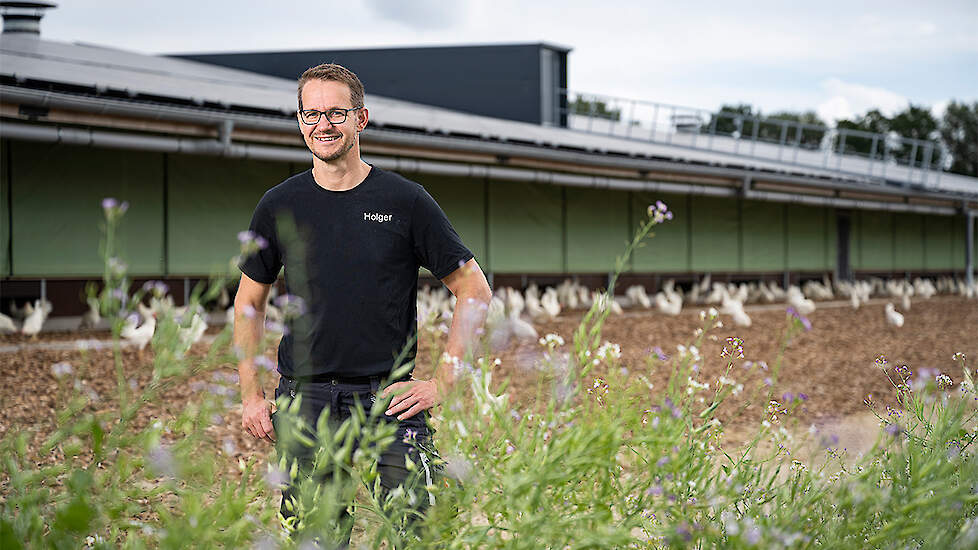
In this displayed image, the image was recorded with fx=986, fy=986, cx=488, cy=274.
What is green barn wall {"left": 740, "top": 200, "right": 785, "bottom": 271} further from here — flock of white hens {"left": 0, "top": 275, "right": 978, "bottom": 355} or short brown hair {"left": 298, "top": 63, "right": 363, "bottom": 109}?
short brown hair {"left": 298, "top": 63, "right": 363, "bottom": 109}

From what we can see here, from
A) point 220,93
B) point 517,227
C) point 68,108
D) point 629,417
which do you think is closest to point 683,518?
point 629,417

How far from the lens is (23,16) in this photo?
15305 millimetres

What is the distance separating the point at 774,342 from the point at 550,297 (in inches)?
119

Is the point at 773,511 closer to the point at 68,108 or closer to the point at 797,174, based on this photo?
the point at 68,108

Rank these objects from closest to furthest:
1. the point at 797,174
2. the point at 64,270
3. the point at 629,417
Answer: the point at 629,417 → the point at 64,270 → the point at 797,174

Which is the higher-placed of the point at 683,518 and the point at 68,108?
the point at 68,108

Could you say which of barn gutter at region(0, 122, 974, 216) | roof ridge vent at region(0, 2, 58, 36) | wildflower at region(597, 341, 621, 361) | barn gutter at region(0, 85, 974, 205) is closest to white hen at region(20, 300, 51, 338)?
barn gutter at region(0, 122, 974, 216)

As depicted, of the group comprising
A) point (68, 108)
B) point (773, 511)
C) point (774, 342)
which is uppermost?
point (68, 108)

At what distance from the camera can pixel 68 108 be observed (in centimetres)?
899

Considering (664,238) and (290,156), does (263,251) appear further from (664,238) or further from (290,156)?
(664,238)

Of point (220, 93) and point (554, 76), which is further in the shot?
point (554, 76)

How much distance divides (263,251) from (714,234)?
53.7ft

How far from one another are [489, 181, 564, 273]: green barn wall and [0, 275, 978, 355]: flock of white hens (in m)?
0.42

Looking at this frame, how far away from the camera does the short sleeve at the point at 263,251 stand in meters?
2.97
